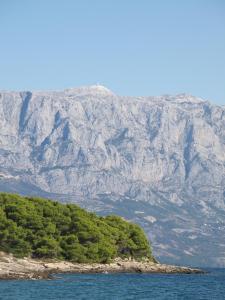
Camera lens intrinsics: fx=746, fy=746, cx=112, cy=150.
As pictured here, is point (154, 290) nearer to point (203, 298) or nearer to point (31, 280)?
point (203, 298)

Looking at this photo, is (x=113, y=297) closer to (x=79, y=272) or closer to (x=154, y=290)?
(x=154, y=290)

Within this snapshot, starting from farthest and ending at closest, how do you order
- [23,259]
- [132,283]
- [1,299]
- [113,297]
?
[23,259] < [132,283] < [113,297] < [1,299]

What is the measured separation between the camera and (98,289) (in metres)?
152

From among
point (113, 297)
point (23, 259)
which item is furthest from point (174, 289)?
point (23, 259)

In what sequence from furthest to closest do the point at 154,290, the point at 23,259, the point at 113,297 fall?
the point at 23,259 → the point at 154,290 → the point at 113,297

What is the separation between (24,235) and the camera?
199000 millimetres

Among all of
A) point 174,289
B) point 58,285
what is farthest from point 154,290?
point 58,285

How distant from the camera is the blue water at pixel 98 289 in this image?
440 ft

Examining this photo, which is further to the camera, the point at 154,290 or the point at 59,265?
the point at 59,265

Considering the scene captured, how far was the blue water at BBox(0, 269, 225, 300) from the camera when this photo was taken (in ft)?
440

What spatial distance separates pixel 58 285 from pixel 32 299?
87.3ft

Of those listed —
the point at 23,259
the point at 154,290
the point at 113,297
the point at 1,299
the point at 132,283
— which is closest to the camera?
the point at 1,299

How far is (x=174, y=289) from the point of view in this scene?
165 meters

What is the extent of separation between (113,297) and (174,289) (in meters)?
31.4
